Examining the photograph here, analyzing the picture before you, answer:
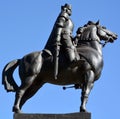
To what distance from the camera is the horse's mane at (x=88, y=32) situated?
14750mm

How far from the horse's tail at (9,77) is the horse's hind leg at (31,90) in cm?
34

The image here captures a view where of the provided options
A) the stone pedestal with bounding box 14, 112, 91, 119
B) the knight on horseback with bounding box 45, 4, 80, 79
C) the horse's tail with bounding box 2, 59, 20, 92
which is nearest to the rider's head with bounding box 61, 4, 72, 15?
the knight on horseback with bounding box 45, 4, 80, 79

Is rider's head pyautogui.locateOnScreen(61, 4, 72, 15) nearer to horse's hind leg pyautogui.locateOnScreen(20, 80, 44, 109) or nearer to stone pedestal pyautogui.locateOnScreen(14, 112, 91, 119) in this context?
horse's hind leg pyautogui.locateOnScreen(20, 80, 44, 109)

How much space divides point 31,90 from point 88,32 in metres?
1.96

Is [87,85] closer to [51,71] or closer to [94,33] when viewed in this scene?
[51,71]

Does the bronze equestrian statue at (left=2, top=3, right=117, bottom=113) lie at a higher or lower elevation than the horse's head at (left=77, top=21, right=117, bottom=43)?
lower

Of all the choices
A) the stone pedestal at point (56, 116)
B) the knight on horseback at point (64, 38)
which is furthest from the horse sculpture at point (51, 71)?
the stone pedestal at point (56, 116)

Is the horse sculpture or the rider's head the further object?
the rider's head

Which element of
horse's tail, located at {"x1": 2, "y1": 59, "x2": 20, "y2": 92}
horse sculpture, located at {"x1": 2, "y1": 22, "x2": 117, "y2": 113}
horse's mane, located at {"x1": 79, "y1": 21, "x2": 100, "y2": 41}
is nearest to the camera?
horse sculpture, located at {"x1": 2, "y1": 22, "x2": 117, "y2": 113}

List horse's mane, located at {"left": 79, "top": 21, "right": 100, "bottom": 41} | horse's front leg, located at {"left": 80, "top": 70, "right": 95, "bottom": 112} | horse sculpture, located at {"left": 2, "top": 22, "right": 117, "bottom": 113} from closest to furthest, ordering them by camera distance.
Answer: horse's front leg, located at {"left": 80, "top": 70, "right": 95, "bottom": 112}, horse sculpture, located at {"left": 2, "top": 22, "right": 117, "bottom": 113}, horse's mane, located at {"left": 79, "top": 21, "right": 100, "bottom": 41}

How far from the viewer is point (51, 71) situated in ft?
46.5

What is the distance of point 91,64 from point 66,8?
1.70 m

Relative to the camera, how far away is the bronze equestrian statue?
14.1 metres

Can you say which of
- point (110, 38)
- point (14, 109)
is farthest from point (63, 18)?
point (14, 109)
